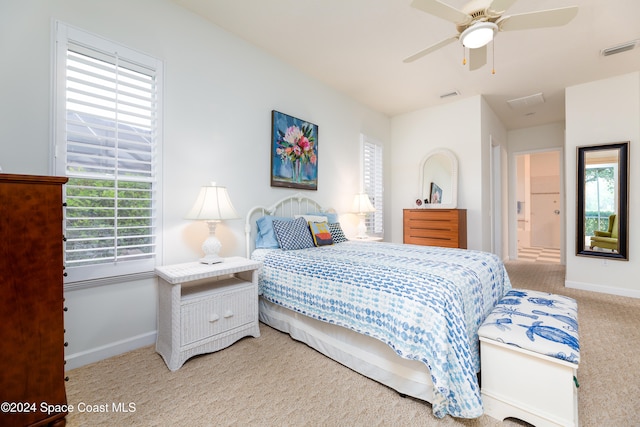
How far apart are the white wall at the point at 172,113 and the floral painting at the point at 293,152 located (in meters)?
0.10

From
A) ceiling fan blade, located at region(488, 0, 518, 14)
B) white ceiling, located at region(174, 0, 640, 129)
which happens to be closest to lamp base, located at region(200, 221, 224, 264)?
white ceiling, located at region(174, 0, 640, 129)

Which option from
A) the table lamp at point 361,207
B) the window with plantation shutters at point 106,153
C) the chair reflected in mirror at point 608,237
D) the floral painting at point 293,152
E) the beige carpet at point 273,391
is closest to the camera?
the beige carpet at point 273,391

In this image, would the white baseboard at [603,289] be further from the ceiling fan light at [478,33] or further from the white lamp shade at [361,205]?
the ceiling fan light at [478,33]

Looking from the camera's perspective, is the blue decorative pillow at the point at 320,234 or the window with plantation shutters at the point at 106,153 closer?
the window with plantation shutters at the point at 106,153

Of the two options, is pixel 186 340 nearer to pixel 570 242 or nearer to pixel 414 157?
pixel 414 157

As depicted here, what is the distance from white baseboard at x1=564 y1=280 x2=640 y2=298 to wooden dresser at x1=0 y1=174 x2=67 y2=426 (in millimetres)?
5387

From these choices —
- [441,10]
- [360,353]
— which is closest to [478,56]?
[441,10]

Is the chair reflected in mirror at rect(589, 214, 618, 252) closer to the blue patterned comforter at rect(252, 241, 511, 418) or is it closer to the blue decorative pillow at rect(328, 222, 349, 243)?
the blue patterned comforter at rect(252, 241, 511, 418)

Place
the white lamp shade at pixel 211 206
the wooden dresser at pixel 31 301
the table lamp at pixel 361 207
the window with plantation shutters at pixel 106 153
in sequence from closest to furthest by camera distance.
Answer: the wooden dresser at pixel 31 301 → the window with plantation shutters at pixel 106 153 → the white lamp shade at pixel 211 206 → the table lamp at pixel 361 207

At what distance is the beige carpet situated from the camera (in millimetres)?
1439

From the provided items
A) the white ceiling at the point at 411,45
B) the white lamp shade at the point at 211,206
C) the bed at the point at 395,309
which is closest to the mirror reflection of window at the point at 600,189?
the white ceiling at the point at 411,45

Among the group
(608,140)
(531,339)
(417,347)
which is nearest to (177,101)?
(417,347)

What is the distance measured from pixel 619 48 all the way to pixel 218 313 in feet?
15.7

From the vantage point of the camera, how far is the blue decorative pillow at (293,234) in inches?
108
